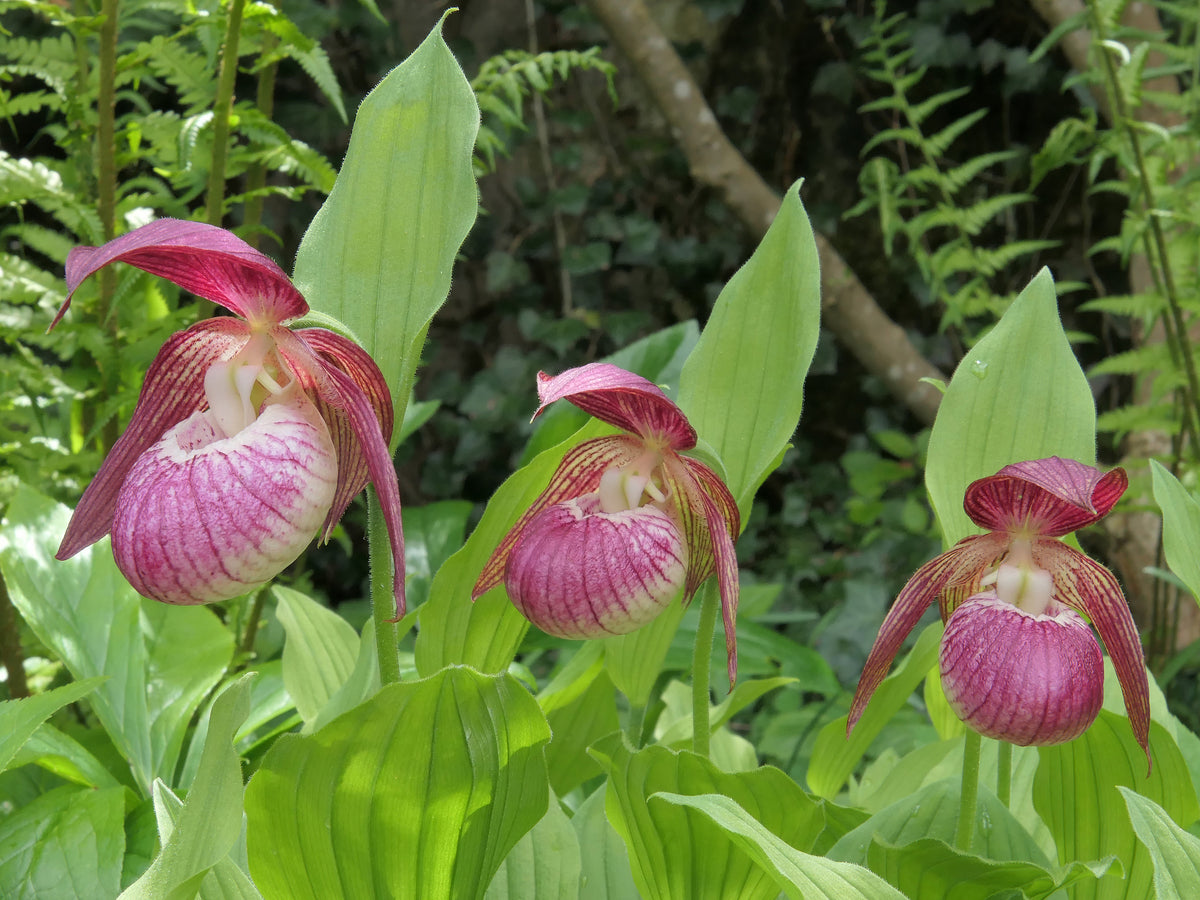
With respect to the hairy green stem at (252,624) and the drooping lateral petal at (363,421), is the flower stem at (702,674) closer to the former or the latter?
the drooping lateral petal at (363,421)

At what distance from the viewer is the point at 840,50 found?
248 centimetres

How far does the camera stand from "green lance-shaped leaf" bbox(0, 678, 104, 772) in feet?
2.02

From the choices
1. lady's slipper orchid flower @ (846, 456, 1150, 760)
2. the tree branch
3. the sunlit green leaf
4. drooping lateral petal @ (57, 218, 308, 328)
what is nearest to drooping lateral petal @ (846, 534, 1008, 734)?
lady's slipper orchid flower @ (846, 456, 1150, 760)

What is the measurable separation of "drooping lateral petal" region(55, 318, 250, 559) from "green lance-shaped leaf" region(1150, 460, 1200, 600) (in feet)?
2.06

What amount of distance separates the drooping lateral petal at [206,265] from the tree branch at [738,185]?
1615mm

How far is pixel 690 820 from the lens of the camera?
0.69 meters

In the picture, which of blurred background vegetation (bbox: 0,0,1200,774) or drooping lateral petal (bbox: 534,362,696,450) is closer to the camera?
drooping lateral petal (bbox: 534,362,696,450)

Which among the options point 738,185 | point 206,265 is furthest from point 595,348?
point 206,265

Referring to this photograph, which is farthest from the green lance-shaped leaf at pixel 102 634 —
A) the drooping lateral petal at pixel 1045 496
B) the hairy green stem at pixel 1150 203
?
the hairy green stem at pixel 1150 203

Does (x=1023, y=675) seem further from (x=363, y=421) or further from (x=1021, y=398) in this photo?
(x=363, y=421)

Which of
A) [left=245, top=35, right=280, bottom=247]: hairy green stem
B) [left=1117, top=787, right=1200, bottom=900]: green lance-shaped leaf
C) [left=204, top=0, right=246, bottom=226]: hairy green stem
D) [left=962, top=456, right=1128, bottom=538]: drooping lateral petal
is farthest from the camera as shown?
[left=245, top=35, right=280, bottom=247]: hairy green stem

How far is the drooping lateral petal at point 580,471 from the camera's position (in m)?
0.79

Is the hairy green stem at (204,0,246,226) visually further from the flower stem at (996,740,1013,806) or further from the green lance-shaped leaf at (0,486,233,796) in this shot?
the flower stem at (996,740,1013,806)

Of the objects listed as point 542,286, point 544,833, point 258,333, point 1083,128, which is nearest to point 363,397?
point 258,333
